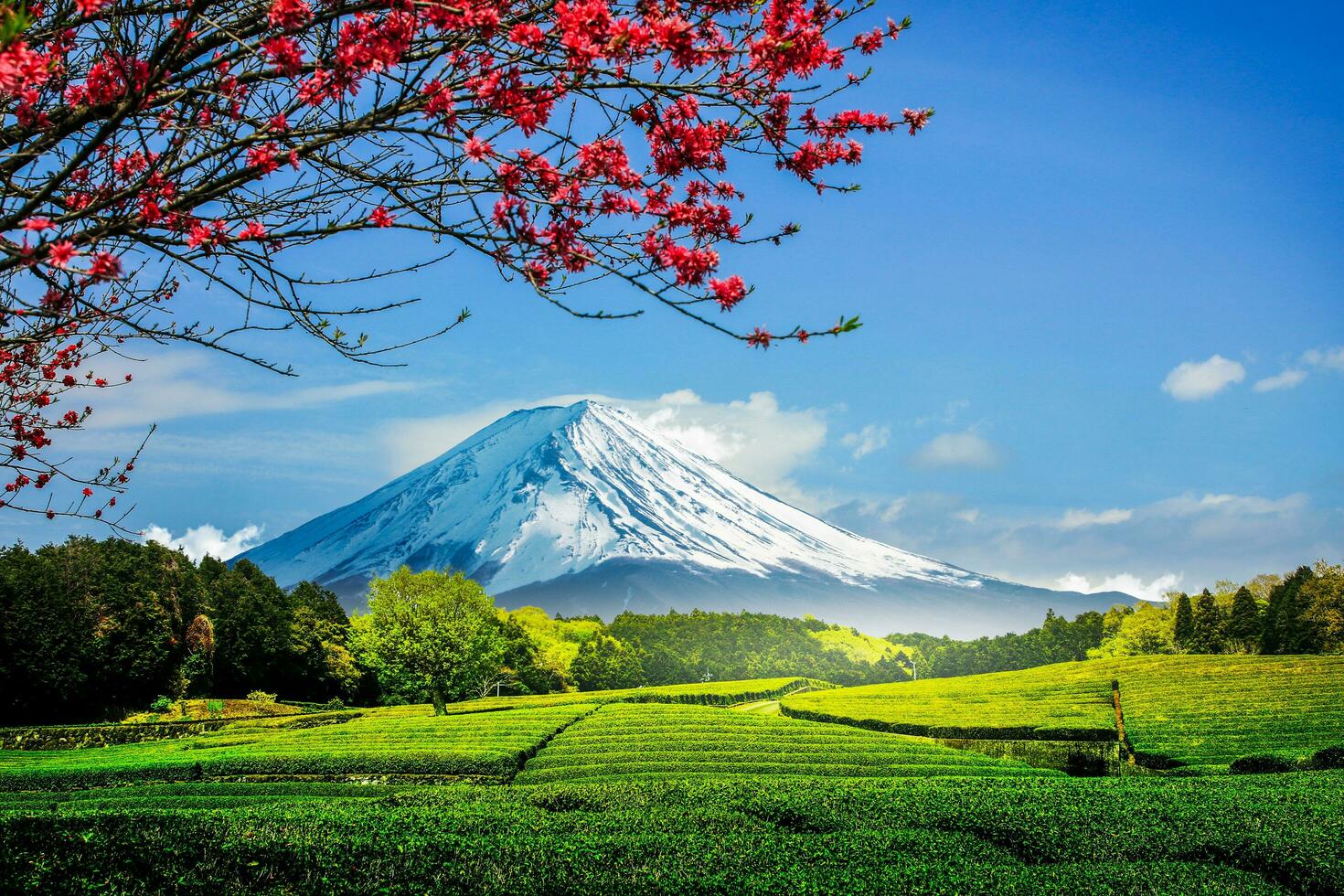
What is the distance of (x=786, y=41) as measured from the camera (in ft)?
12.7

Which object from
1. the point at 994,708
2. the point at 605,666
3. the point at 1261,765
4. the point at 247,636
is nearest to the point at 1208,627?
the point at 994,708

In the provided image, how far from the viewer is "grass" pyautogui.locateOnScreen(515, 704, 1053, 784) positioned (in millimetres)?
16406

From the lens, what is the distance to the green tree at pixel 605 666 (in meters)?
61.3

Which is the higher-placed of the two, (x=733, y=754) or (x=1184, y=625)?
(x=1184, y=625)

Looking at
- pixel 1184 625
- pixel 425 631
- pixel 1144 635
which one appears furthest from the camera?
pixel 1144 635

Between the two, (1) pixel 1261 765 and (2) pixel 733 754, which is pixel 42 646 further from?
(1) pixel 1261 765

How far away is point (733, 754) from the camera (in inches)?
715

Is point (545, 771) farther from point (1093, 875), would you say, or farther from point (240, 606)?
point (240, 606)

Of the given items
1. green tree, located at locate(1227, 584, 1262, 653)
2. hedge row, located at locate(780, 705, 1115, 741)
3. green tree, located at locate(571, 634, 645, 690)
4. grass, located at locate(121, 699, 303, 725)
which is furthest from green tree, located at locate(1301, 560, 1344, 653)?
grass, located at locate(121, 699, 303, 725)

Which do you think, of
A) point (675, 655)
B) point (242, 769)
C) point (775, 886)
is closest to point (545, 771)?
point (242, 769)

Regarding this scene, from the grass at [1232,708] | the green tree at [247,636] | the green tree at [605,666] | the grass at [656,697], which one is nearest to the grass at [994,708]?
the grass at [1232,708]

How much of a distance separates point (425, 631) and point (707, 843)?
27.4 m

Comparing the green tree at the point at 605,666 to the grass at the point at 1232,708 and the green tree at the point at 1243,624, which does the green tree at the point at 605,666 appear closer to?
the grass at the point at 1232,708

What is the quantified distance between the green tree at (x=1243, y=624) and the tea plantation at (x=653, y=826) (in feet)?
122
